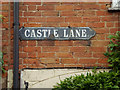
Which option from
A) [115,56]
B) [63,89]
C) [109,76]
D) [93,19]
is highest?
[93,19]

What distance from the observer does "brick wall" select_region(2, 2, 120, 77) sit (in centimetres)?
271

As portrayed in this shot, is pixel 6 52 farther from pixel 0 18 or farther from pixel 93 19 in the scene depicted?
pixel 93 19

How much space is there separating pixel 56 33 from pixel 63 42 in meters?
0.18

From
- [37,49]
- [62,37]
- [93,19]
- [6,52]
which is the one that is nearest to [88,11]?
[93,19]

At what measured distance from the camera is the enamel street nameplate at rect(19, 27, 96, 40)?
270 centimetres

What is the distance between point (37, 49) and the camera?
273 centimetres

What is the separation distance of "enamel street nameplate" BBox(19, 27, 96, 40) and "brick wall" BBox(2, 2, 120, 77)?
6 centimetres

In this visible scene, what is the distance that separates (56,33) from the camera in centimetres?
271

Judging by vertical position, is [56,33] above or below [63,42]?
above

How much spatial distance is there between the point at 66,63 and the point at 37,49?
19.6 inches

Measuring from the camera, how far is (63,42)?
272cm

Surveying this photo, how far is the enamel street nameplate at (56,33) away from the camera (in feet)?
8.87

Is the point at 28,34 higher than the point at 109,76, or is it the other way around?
the point at 28,34

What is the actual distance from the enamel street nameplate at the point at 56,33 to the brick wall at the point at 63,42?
6 centimetres
